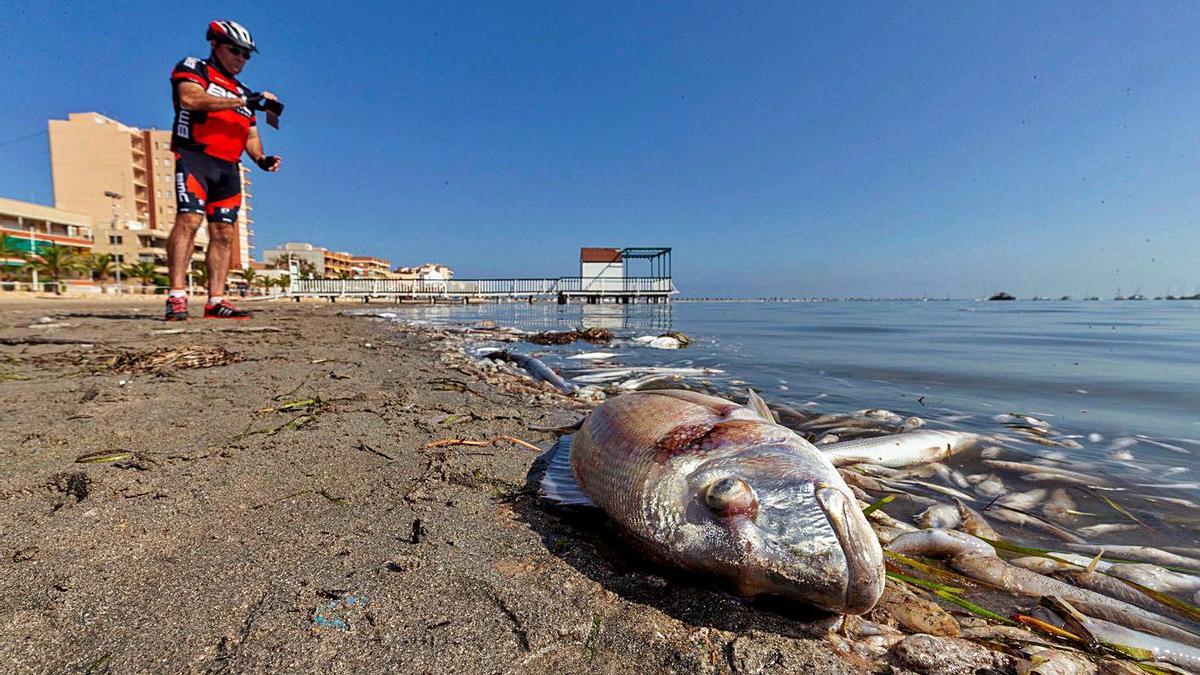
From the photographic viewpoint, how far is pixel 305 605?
1.28 meters

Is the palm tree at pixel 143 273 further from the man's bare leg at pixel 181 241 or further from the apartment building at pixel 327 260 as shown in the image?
the man's bare leg at pixel 181 241

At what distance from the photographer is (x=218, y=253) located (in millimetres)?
8414

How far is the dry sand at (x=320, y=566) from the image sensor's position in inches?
44.8

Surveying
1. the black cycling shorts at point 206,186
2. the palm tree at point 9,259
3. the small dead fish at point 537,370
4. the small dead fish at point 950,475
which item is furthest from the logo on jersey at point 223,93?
the palm tree at point 9,259

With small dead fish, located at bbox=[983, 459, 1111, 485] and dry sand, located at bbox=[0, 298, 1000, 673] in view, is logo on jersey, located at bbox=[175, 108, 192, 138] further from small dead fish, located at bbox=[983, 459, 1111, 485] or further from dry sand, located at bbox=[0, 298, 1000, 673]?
small dead fish, located at bbox=[983, 459, 1111, 485]

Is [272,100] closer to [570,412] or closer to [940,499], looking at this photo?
[570,412]

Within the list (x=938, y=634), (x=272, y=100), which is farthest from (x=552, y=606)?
(x=272, y=100)

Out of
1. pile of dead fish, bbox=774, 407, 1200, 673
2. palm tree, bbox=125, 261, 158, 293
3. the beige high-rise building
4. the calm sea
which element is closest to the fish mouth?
pile of dead fish, bbox=774, 407, 1200, 673

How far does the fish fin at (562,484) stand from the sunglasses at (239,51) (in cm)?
940

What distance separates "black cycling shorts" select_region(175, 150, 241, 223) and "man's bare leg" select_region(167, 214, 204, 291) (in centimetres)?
14

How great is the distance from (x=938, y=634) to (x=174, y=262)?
36.2ft

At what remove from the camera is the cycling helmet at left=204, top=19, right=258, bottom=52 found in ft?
23.7

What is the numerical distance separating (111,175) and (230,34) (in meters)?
86.6

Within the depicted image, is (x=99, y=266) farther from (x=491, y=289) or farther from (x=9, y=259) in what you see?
(x=491, y=289)
